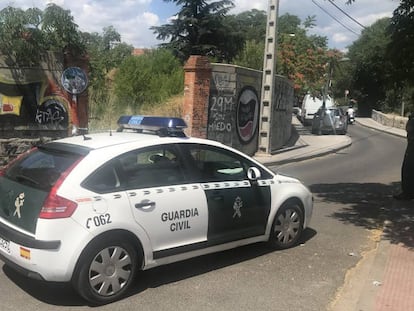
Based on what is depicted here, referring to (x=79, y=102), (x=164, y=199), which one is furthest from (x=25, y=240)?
(x=79, y=102)

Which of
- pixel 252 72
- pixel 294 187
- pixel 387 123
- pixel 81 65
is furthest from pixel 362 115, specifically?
pixel 294 187

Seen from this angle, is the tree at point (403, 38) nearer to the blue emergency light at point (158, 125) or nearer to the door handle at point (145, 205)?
the blue emergency light at point (158, 125)

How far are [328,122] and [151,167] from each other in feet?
92.4

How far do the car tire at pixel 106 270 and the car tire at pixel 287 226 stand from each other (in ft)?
6.73

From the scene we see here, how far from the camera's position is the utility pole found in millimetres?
17688

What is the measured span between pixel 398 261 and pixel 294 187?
1455mm

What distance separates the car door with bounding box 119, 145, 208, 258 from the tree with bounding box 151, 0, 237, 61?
1430 inches

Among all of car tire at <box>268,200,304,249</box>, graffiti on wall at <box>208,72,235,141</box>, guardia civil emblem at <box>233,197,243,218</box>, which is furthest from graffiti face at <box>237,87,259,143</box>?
guardia civil emblem at <box>233,197,243,218</box>

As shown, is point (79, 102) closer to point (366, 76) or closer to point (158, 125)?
point (158, 125)

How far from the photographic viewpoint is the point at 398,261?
228 inches

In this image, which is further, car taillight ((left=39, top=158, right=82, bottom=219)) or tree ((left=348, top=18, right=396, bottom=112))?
tree ((left=348, top=18, right=396, bottom=112))

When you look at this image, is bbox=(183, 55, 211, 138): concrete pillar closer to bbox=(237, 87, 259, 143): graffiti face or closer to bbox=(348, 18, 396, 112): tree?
bbox=(237, 87, 259, 143): graffiti face

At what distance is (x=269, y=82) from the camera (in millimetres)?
17781

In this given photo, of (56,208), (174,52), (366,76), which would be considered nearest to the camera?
(56,208)
